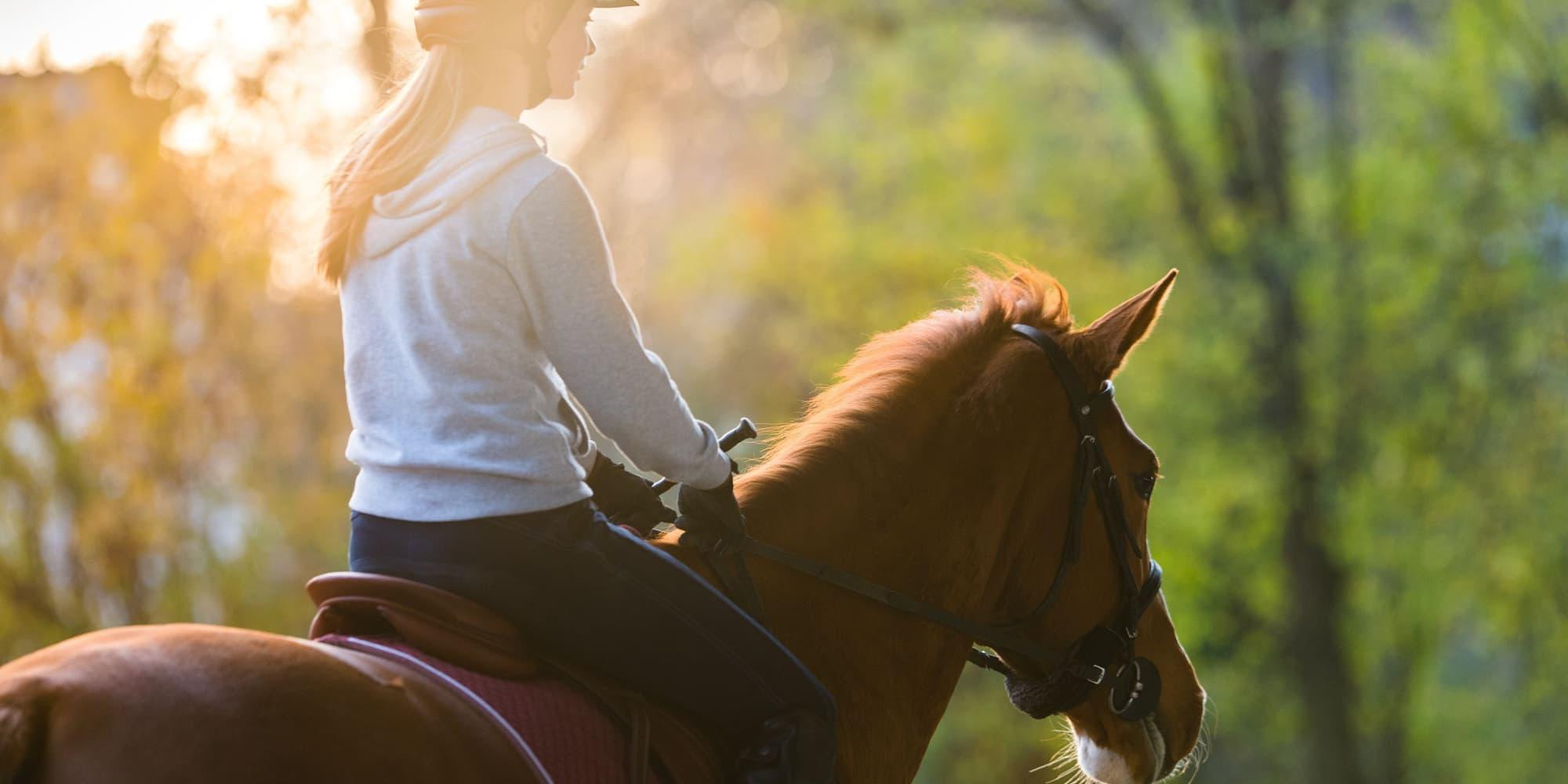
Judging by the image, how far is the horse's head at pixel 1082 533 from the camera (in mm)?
3338

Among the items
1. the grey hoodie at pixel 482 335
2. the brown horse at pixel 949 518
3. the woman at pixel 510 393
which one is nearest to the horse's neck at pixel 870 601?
the brown horse at pixel 949 518

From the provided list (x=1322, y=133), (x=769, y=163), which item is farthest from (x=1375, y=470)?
(x=769, y=163)

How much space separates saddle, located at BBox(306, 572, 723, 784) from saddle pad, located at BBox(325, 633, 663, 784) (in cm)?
1

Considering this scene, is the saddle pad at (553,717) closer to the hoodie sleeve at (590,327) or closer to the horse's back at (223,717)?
the horse's back at (223,717)

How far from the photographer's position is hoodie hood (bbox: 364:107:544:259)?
8.16 ft

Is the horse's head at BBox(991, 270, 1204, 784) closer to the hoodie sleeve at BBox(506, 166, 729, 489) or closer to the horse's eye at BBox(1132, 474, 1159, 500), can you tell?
the horse's eye at BBox(1132, 474, 1159, 500)

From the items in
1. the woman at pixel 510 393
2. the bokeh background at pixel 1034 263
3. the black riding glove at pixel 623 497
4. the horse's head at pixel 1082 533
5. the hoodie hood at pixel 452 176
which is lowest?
the bokeh background at pixel 1034 263

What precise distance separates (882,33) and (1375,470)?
7.25 m

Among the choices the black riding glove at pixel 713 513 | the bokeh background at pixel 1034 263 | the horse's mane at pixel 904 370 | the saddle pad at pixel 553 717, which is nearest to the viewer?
the saddle pad at pixel 553 717

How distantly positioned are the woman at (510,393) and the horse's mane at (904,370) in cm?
50

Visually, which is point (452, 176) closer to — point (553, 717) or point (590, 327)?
point (590, 327)

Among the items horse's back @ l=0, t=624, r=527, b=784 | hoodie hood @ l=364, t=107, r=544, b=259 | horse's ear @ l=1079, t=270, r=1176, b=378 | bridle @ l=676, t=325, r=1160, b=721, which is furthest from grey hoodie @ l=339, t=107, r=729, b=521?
horse's ear @ l=1079, t=270, r=1176, b=378

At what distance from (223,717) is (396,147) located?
3.39 ft

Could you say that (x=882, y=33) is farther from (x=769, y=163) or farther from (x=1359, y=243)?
(x=1359, y=243)
